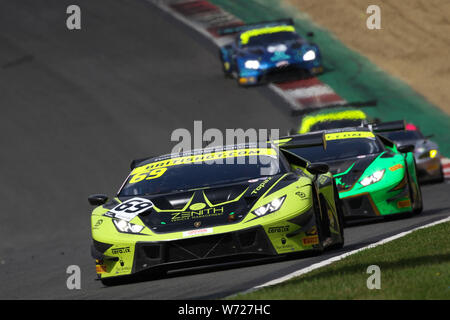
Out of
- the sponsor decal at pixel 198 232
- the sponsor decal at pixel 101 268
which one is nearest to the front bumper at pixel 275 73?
the sponsor decal at pixel 101 268

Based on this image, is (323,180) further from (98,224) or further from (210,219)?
(98,224)

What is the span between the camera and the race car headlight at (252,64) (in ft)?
89.1

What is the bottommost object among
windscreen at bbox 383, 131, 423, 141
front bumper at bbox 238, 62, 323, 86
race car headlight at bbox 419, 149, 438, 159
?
race car headlight at bbox 419, 149, 438, 159

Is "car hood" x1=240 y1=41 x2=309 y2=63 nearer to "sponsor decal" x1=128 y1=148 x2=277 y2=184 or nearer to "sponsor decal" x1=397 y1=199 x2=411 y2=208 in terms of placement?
"sponsor decal" x1=397 y1=199 x2=411 y2=208

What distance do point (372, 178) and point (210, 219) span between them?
4.55 m

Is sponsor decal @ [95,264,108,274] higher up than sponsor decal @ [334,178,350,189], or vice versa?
sponsor decal @ [334,178,350,189]

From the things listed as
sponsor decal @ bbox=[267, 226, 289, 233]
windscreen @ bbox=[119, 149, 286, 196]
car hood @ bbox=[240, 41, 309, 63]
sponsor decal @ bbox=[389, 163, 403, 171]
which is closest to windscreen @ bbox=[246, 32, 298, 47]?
car hood @ bbox=[240, 41, 309, 63]

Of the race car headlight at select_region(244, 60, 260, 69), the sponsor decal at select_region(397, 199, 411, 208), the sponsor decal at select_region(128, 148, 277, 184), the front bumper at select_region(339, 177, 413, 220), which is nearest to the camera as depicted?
the sponsor decal at select_region(128, 148, 277, 184)

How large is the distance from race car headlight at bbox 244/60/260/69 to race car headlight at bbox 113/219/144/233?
17.7 metres

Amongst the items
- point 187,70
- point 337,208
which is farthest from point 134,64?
point 337,208

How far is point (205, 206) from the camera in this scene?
9.62m

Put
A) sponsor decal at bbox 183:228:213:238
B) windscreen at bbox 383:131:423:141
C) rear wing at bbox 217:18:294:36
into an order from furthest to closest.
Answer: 1. rear wing at bbox 217:18:294:36
2. windscreen at bbox 383:131:423:141
3. sponsor decal at bbox 183:228:213:238

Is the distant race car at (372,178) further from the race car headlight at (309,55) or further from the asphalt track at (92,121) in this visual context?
the race car headlight at (309,55)

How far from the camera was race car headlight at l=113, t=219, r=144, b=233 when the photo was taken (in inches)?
375
